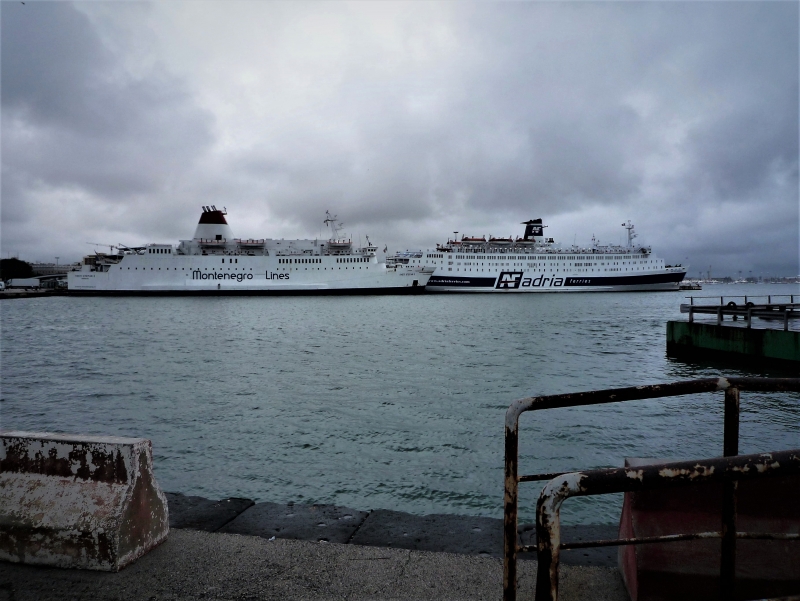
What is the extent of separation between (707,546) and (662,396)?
2.56 feet

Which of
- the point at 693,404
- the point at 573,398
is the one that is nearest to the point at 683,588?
the point at 573,398

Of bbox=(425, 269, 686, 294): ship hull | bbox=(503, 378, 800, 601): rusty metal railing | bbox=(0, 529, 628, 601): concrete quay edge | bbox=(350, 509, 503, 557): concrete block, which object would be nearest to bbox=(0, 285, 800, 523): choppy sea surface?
bbox=(350, 509, 503, 557): concrete block

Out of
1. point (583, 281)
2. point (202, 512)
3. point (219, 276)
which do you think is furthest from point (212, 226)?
point (202, 512)

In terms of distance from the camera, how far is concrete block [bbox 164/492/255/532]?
3.23 metres

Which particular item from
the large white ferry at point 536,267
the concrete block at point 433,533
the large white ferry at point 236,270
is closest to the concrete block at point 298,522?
the concrete block at point 433,533

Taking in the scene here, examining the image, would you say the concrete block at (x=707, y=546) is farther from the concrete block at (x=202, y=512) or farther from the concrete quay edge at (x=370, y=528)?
the concrete block at (x=202, y=512)

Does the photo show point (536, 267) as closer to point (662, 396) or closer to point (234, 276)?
point (234, 276)

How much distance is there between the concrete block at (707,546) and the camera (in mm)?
1979

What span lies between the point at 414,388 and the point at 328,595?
9.15 m

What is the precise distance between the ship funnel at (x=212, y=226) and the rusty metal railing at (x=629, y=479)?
65168 mm

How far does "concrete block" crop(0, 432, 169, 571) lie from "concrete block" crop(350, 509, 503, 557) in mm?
1231

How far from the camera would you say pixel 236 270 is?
5969 cm

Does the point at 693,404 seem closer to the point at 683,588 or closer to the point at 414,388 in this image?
the point at 414,388

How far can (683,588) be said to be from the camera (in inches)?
81.6
